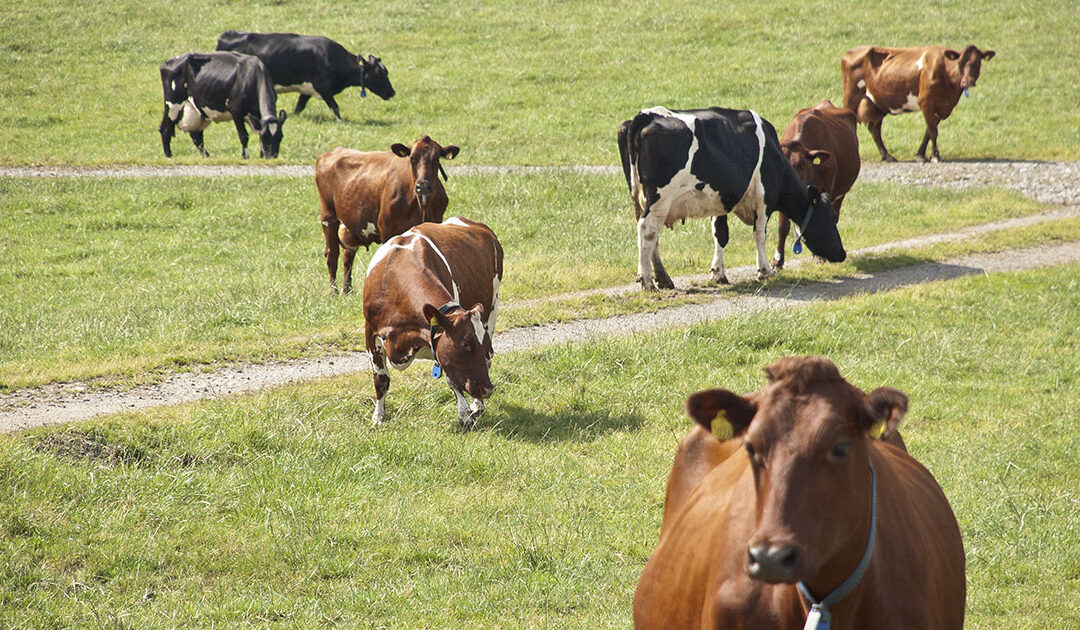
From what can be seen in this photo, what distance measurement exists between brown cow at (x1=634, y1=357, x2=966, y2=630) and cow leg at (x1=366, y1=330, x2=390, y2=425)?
585cm

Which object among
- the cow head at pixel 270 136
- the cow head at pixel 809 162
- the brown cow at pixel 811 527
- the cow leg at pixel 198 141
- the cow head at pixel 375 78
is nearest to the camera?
the brown cow at pixel 811 527

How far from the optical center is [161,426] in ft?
29.8

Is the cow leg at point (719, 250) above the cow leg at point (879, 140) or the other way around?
above

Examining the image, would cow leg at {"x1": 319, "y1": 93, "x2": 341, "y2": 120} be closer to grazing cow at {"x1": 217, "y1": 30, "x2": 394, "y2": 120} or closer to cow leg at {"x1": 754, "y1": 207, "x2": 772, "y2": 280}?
grazing cow at {"x1": 217, "y1": 30, "x2": 394, "y2": 120}

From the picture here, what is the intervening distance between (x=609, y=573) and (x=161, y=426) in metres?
4.26

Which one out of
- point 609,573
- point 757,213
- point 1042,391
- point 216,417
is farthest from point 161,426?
point 757,213

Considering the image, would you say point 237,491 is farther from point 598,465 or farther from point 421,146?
point 421,146

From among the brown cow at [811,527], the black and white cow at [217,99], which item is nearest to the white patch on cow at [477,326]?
the brown cow at [811,527]

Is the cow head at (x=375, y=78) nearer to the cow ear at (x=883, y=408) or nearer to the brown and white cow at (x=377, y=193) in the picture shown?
the brown and white cow at (x=377, y=193)

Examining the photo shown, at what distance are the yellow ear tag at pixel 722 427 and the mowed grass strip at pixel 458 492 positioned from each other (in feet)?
9.35

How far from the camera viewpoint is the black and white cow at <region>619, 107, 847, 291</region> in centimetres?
1438

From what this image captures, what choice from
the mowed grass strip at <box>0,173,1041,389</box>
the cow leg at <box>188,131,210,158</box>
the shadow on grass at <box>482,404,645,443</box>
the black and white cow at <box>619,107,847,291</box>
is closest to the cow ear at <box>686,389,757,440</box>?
the shadow on grass at <box>482,404,645,443</box>

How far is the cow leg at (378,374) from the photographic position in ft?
32.0

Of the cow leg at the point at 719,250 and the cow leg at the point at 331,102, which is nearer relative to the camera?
the cow leg at the point at 719,250
